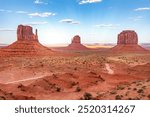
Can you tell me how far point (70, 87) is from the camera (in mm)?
27594

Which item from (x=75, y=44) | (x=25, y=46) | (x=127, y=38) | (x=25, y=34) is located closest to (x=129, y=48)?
(x=127, y=38)

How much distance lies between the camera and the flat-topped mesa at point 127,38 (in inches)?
3925

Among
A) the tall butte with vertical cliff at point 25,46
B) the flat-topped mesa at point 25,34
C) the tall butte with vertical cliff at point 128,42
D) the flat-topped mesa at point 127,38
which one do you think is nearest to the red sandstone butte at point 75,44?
the flat-topped mesa at point 127,38

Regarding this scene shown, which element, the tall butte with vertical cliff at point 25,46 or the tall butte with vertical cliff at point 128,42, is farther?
the tall butte with vertical cliff at point 128,42

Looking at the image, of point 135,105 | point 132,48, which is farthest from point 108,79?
point 132,48

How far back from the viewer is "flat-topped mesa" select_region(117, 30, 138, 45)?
327ft

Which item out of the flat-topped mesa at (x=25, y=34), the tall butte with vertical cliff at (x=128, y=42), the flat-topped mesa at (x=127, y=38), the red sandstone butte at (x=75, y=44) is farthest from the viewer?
the red sandstone butte at (x=75, y=44)

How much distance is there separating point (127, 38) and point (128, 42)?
2.10m

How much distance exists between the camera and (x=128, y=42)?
105938mm

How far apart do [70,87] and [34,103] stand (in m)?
15.2

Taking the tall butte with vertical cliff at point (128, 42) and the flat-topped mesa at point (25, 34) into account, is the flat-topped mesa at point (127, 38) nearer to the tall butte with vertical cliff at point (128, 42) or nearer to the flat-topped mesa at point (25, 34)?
the tall butte with vertical cliff at point (128, 42)

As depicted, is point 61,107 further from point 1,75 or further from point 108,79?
point 1,75

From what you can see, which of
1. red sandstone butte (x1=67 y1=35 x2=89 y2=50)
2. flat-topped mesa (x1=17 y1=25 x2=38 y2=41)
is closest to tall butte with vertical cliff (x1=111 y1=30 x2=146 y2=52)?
red sandstone butte (x1=67 y1=35 x2=89 y2=50)

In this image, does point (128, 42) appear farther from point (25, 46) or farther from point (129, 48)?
point (25, 46)
